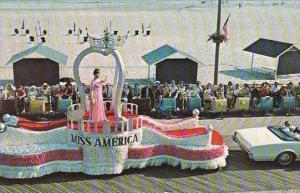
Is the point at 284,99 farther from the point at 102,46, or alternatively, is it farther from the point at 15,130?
the point at 15,130

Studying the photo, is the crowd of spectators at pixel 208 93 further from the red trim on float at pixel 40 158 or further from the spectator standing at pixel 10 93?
the red trim on float at pixel 40 158

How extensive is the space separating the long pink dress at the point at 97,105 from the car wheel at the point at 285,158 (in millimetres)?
4388

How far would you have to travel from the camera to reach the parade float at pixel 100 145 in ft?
37.4

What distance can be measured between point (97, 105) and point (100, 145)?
3.13ft

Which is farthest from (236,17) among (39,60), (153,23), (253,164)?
(253,164)

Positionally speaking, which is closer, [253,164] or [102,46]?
[102,46]

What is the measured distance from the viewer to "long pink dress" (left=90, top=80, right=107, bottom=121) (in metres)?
11.8

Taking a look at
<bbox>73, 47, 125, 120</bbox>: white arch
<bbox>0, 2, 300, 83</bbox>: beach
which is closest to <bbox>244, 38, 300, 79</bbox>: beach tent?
<bbox>0, 2, 300, 83</bbox>: beach

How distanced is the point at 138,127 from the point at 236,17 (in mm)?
29823

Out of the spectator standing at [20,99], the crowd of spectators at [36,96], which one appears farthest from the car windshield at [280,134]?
the spectator standing at [20,99]

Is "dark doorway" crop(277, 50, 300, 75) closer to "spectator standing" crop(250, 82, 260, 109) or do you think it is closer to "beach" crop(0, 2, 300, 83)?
"beach" crop(0, 2, 300, 83)

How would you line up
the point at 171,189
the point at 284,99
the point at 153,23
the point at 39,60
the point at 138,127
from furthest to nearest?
the point at 153,23, the point at 39,60, the point at 284,99, the point at 138,127, the point at 171,189

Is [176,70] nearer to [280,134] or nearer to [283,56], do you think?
[283,56]

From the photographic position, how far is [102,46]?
1139cm
